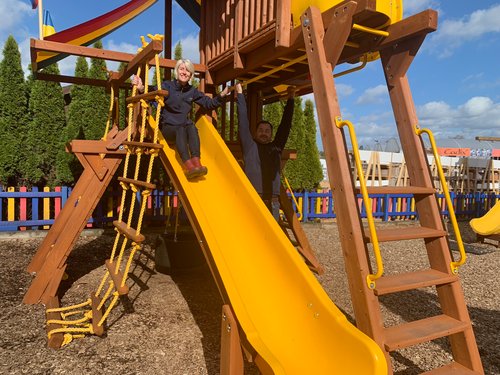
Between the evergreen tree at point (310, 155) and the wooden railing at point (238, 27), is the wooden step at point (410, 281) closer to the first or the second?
the wooden railing at point (238, 27)

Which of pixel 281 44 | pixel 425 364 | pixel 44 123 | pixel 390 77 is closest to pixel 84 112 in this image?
pixel 44 123

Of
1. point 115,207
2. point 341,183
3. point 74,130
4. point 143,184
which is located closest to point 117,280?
point 143,184

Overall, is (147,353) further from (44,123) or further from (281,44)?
(44,123)

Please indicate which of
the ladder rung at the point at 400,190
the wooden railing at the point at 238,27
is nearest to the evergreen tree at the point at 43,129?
the wooden railing at the point at 238,27

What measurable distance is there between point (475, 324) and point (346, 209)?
10.4 feet

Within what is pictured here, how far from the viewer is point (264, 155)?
5156 mm

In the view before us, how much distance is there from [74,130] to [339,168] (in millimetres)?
10271

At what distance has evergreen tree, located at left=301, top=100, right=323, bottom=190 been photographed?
14562mm

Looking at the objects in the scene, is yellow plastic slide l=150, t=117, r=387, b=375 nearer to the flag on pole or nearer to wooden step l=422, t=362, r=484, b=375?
wooden step l=422, t=362, r=484, b=375

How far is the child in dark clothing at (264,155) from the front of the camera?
490 centimetres

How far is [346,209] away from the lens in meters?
2.90

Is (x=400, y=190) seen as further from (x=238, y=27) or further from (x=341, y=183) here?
(x=238, y=27)

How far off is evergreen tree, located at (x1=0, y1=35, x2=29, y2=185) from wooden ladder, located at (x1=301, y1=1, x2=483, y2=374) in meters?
9.99

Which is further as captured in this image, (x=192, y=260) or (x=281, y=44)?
(x=192, y=260)
